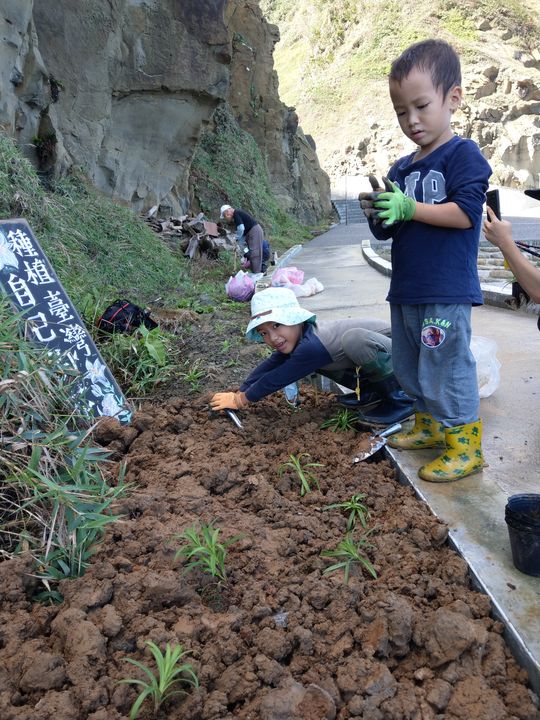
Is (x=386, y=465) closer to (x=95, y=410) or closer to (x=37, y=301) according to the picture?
(x=95, y=410)

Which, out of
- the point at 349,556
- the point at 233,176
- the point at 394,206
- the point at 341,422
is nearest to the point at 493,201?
the point at 394,206

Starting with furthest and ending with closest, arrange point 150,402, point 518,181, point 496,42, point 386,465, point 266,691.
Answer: point 496,42, point 518,181, point 150,402, point 386,465, point 266,691

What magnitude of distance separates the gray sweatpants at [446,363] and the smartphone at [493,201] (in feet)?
1.29

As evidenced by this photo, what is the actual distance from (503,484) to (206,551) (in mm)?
1296

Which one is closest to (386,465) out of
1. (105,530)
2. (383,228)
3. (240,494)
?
(240,494)

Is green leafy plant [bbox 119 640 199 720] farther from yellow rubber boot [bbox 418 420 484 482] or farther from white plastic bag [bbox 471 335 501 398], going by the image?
white plastic bag [bbox 471 335 501 398]

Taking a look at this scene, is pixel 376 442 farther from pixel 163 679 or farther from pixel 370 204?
pixel 163 679

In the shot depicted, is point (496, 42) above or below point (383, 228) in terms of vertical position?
above

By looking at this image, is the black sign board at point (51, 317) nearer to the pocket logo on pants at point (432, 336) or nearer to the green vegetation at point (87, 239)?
the green vegetation at point (87, 239)

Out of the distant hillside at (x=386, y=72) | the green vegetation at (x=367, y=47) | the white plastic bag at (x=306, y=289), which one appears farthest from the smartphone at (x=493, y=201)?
the green vegetation at (x=367, y=47)

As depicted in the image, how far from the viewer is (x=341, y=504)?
2.34 metres

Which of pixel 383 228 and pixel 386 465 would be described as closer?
pixel 383 228

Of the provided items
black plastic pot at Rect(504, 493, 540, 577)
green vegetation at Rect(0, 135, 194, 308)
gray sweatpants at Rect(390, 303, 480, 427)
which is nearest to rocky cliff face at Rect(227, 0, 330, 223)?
green vegetation at Rect(0, 135, 194, 308)

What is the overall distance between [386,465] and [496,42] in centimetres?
5319
